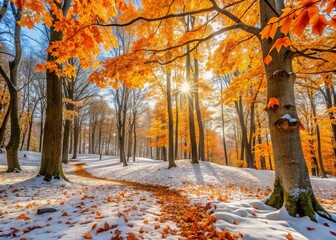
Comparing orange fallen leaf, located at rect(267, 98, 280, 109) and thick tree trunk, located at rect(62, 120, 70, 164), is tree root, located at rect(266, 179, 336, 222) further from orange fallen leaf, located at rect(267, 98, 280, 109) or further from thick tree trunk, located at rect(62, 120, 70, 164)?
A: thick tree trunk, located at rect(62, 120, 70, 164)

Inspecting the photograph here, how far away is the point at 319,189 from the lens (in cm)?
905

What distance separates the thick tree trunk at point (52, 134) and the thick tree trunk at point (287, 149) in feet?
24.7

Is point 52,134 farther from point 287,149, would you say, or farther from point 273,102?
point 287,149

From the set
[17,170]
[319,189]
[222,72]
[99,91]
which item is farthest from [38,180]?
[99,91]

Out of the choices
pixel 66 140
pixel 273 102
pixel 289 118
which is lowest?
pixel 66 140

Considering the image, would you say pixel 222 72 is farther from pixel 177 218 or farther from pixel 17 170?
pixel 17 170

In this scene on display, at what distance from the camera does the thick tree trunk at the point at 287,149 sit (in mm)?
3090

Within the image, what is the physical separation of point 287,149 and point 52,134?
7.97 m

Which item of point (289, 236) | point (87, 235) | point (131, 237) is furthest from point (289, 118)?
point (87, 235)

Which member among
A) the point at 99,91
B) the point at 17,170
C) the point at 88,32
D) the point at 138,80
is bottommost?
the point at 17,170

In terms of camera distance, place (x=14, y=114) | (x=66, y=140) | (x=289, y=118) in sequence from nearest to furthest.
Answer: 1. (x=289, y=118)
2. (x=14, y=114)
3. (x=66, y=140)

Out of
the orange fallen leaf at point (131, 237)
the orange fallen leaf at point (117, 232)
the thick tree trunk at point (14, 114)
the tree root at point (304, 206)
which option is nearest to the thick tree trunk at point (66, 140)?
the thick tree trunk at point (14, 114)

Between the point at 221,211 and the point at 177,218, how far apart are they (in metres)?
0.82

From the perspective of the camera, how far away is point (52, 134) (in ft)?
24.0
